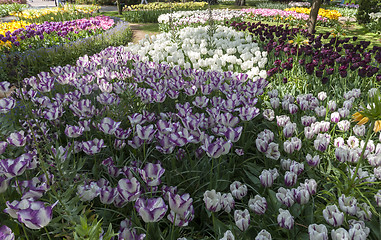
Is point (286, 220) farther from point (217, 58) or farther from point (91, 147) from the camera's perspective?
point (217, 58)

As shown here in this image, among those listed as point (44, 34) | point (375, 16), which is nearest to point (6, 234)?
point (44, 34)

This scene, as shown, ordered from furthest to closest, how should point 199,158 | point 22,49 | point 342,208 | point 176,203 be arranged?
point 22,49 → point 199,158 → point 342,208 → point 176,203

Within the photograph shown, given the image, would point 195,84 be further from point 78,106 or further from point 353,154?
point 353,154

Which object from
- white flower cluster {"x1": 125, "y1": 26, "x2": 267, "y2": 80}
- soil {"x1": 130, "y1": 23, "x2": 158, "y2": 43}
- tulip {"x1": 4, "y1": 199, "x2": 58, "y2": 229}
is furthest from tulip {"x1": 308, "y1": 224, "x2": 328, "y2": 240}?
soil {"x1": 130, "y1": 23, "x2": 158, "y2": 43}

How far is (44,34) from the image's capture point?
8930 mm

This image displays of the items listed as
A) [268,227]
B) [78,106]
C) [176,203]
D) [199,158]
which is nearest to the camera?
[176,203]

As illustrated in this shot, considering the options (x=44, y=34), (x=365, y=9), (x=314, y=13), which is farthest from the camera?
(x=365, y=9)

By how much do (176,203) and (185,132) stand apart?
0.71 metres

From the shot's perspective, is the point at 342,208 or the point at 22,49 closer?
the point at 342,208

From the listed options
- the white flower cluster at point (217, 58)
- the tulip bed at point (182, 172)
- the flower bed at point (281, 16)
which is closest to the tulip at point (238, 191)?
the tulip bed at point (182, 172)

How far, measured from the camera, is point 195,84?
10.9 feet

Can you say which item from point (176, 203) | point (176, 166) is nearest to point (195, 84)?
point (176, 166)

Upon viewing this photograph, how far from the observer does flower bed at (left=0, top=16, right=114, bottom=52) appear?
25.0 ft

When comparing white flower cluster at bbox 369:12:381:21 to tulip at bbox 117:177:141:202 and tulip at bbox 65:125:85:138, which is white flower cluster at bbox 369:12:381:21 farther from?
tulip at bbox 117:177:141:202
